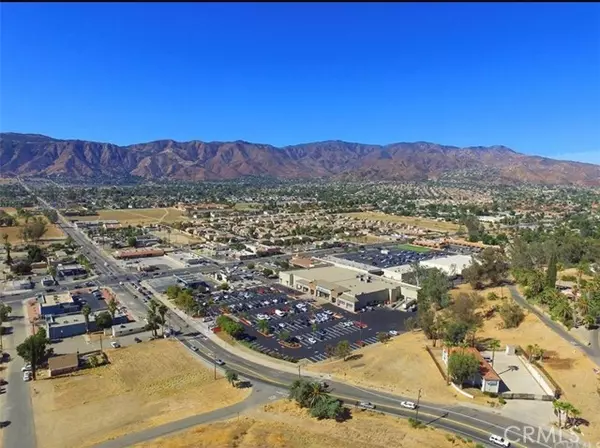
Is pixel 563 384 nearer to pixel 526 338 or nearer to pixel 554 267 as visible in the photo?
pixel 526 338

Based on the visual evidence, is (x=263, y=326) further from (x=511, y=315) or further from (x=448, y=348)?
(x=511, y=315)

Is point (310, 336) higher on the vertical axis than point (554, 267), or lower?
lower

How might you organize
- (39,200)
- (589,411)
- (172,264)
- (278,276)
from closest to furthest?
(589,411)
(278,276)
(172,264)
(39,200)

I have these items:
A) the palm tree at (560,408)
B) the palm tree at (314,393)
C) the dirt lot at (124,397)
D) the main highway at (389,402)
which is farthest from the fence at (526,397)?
the dirt lot at (124,397)

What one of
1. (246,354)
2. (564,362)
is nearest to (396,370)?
(246,354)

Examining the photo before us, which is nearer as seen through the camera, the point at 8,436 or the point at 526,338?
the point at 8,436

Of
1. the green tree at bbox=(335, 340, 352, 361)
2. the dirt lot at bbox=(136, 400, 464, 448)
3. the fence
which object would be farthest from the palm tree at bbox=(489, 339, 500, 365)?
the dirt lot at bbox=(136, 400, 464, 448)

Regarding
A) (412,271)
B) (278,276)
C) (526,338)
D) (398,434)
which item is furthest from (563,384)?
(278,276)
